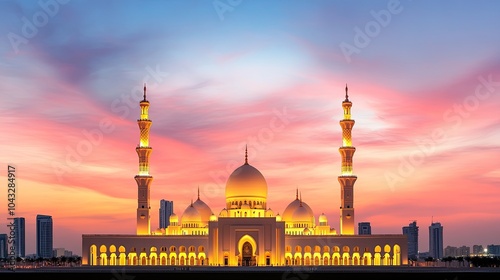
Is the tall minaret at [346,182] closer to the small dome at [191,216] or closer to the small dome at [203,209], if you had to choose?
the small dome at [203,209]

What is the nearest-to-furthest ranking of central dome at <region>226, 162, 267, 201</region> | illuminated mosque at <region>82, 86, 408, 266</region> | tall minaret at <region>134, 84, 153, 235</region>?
illuminated mosque at <region>82, 86, 408, 266</region> < tall minaret at <region>134, 84, 153, 235</region> < central dome at <region>226, 162, 267, 201</region>

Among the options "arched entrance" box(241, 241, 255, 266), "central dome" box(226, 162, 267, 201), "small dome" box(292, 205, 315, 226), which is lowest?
"arched entrance" box(241, 241, 255, 266)

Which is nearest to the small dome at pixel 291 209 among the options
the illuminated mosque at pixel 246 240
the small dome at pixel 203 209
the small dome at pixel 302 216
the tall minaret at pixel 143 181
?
the small dome at pixel 302 216

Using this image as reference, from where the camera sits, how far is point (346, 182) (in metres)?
80.8

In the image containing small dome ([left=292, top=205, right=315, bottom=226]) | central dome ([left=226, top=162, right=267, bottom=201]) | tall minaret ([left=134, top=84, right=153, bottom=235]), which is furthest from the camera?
small dome ([left=292, top=205, right=315, bottom=226])

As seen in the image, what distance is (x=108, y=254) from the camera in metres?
79.8

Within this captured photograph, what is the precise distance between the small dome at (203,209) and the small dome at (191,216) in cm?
78

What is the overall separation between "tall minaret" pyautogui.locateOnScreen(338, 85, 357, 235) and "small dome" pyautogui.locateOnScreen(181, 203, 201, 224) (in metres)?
16.7

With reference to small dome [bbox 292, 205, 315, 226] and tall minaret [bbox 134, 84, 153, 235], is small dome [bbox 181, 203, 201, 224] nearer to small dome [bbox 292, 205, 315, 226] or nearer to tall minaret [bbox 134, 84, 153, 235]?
tall minaret [bbox 134, 84, 153, 235]

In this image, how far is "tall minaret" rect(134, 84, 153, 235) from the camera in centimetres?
8088

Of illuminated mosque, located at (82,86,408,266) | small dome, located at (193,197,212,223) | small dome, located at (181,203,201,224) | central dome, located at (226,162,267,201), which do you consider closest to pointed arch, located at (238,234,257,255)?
illuminated mosque, located at (82,86,408,266)

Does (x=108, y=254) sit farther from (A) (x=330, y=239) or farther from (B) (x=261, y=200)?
(A) (x=330, y=239)

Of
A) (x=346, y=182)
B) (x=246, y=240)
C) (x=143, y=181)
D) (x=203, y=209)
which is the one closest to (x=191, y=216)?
(x=203, y=209)
